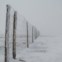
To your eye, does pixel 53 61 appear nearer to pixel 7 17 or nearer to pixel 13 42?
pixel 13 42

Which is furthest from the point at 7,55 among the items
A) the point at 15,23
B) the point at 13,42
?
the point at 15,23

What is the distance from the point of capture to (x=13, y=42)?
2.86m

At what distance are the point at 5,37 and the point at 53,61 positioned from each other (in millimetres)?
1066

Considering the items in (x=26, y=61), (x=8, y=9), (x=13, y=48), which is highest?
(x=8, y=9)

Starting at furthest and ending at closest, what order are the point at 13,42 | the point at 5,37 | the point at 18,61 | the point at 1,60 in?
the point at 13,42 → the point at 18,61 → the point at 1,60 → the point at 5,37

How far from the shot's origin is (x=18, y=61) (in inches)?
103

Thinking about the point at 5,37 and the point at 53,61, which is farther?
the point at 53,61

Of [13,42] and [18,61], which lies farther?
[13,42]

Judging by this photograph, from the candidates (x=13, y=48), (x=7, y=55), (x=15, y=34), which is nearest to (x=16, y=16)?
(x=15, y=34)

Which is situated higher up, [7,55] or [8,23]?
[8,23]

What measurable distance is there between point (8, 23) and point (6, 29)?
96 mm

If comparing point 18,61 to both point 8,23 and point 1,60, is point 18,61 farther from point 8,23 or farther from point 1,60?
point 8,23

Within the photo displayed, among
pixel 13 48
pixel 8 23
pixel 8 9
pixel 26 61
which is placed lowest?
pixel 26 61

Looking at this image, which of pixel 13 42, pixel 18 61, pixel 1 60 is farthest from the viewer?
pixel 13 42
